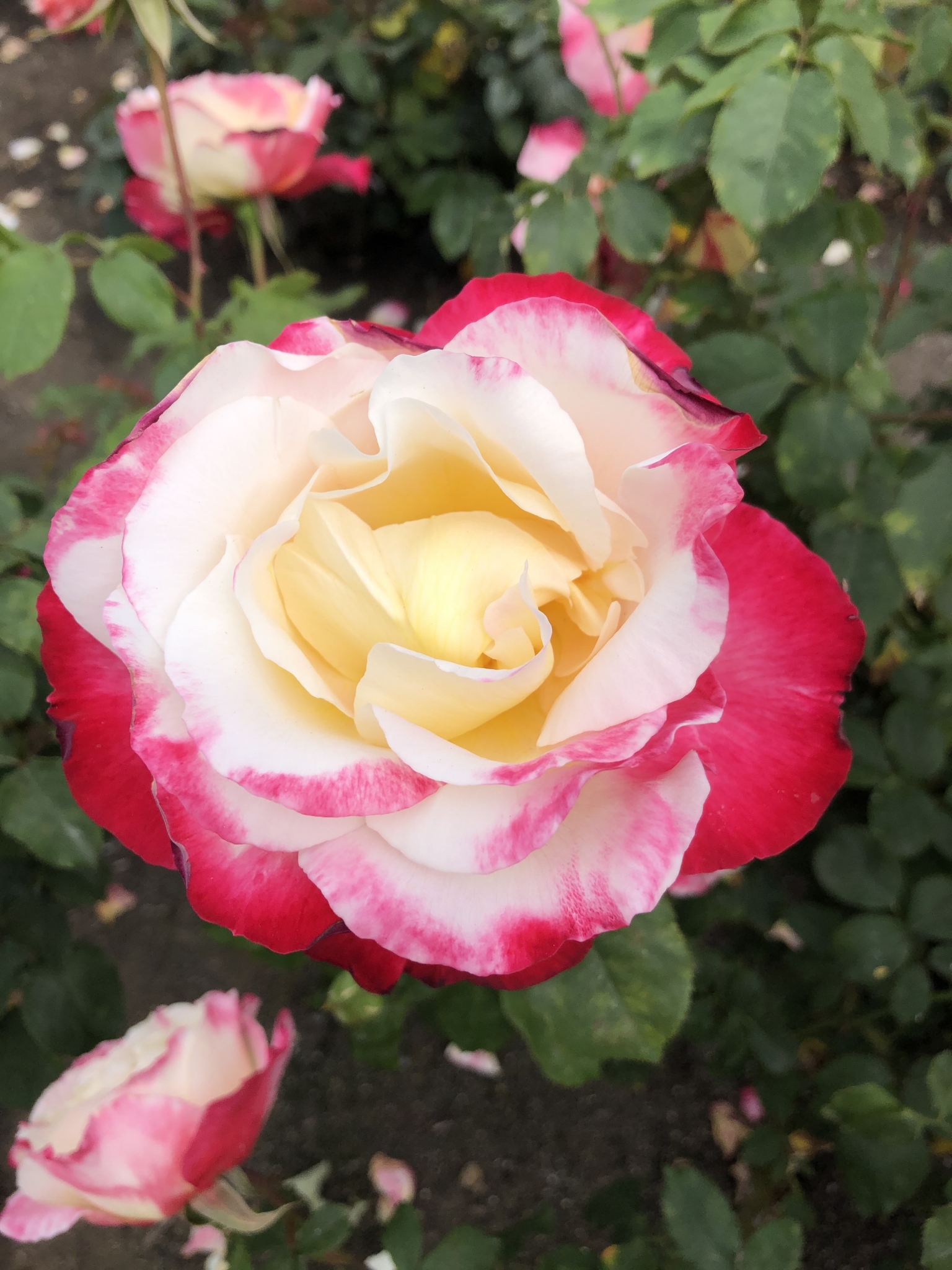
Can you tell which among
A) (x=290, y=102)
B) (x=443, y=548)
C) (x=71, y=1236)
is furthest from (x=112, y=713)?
(x=71, y=1236)

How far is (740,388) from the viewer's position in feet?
1.98

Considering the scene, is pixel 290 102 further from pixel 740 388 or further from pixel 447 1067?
pixel 447 1067

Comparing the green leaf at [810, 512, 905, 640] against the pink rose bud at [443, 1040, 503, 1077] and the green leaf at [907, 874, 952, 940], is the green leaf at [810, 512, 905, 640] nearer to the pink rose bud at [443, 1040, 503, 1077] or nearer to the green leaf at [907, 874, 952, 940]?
the green leaf at [907, 874, 952, 940]

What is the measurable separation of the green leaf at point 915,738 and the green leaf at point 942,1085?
237 millimetres

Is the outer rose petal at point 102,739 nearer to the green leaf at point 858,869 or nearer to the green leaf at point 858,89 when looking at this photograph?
the green leaf at point 858,89

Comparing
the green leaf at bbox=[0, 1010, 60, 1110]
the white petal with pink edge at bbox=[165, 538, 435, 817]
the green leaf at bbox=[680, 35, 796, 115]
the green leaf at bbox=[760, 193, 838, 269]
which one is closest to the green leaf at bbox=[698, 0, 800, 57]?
the green leaf at bbox=[680, 35, 796, 115]

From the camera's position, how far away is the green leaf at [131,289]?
2.09 ft

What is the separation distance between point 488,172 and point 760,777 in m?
1.69

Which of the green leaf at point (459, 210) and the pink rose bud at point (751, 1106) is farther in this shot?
the green leaf at point (459, 210)

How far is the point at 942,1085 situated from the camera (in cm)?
57

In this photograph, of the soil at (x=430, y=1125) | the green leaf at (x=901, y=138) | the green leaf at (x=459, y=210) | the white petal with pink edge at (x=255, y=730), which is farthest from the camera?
the green leaf at (x=459, y=210)

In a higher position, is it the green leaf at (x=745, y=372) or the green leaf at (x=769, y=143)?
the green leaf at (x=769, y=143)

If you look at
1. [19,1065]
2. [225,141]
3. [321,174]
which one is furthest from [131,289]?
[19,1065]

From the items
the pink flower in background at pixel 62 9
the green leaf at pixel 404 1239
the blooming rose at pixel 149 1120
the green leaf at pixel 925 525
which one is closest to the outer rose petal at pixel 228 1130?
the blooming rose at pixel 149 1120
